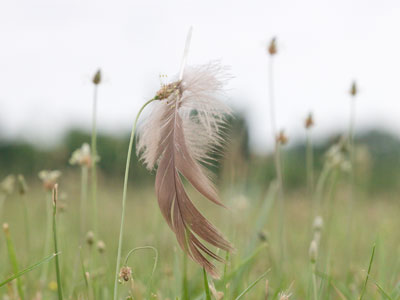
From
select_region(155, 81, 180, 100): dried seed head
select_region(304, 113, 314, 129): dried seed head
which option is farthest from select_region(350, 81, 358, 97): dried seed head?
select_region(155, 81, 180, 100): dried seed head

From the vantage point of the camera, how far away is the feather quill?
94 cm

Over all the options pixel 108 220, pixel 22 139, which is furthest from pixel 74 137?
pixel 108 220

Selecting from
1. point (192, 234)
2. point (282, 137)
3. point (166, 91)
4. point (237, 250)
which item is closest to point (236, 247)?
point (282, 137)

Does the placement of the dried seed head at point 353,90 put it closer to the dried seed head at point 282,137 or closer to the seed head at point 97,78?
the dried seed head at point 282,137

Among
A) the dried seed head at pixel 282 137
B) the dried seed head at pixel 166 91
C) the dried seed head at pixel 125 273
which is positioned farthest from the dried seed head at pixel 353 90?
the dried seed head at pixel 125 273

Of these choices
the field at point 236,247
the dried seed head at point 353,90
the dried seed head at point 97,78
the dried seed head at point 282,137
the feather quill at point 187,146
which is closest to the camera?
the feather quill at point 187,146

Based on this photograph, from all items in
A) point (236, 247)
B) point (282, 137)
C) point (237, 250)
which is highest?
point (282, 137)

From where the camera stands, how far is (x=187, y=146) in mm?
980

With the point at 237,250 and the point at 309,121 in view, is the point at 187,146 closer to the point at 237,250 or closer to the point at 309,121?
the point at 237,250

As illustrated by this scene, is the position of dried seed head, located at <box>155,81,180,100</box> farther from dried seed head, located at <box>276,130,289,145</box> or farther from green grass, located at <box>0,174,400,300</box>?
dried seed head, located at <box>276,130,289,145</box>

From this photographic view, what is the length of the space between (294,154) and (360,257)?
6518 millimetres

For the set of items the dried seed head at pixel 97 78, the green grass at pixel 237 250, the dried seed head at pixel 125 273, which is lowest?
the green grass at pixel 237 250

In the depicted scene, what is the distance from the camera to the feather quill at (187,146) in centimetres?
94

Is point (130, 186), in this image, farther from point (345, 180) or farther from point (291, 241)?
point (291, 241)
